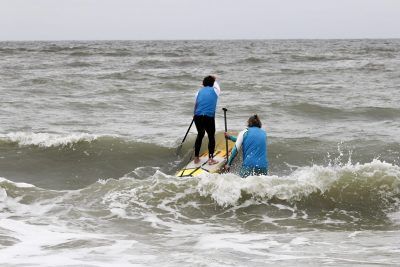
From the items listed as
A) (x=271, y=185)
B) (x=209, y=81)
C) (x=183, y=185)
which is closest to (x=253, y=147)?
(x=271, y=185)

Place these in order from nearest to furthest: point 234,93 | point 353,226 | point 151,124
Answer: point 353,226
point 151,124
point 234,93

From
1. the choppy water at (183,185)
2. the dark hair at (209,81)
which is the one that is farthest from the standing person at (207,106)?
the choppy water at (183,185)

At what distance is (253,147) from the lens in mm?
9406

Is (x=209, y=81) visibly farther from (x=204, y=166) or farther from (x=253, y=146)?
(x=253, y=146)

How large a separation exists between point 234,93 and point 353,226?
17483 millimetres

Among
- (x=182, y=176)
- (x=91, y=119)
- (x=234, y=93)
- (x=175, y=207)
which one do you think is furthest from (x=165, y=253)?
(x=234, y=93)

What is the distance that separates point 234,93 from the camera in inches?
1012

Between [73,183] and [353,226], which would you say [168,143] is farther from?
[353,226]

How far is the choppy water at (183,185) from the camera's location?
6.86 m

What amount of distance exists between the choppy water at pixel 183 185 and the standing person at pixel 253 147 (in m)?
0.18

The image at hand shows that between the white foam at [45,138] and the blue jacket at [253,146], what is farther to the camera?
the white foam at [45,138]

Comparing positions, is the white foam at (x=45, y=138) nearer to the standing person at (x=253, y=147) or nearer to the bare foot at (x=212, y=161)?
the bare foot at (x=212, y=161)

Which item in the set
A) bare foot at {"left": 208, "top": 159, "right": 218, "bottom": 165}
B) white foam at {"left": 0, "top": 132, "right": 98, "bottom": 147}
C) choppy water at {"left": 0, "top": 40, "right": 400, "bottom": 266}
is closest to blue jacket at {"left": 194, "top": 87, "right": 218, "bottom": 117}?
bare foot at {"left": 208, "top": 159, "right": 218, "bottom": 165}

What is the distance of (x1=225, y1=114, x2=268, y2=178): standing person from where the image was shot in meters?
9.41
